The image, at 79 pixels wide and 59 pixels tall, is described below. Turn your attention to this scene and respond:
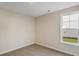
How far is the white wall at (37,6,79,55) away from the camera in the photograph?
303cm

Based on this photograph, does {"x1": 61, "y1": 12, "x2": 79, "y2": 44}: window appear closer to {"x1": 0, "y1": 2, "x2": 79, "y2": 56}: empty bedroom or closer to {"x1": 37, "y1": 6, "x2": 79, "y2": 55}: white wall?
{"x1": 0, "y1": 2, "x2": 79, "y2": 56}: empty bedroom

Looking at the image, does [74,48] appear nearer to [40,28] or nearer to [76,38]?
[76,38]

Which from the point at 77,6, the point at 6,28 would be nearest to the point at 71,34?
the point at 77,6

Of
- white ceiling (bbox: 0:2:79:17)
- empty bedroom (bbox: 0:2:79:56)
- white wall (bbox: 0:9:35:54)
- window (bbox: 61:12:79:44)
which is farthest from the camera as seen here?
white wall (bbox: 0:9:35:54)

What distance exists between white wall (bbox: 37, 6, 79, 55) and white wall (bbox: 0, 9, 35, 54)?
2.46ft

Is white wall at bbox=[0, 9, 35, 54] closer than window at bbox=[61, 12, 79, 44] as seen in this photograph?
No

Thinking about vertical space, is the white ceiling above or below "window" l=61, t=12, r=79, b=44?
above

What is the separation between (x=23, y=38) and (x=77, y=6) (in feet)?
10.6

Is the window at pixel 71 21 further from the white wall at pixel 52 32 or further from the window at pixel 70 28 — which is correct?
the white wall at pixel 52 32

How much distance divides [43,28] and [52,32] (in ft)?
2.66

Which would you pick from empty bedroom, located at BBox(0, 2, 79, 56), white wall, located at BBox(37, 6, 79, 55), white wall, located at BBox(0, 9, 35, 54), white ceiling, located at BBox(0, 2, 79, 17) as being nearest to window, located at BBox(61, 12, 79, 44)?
empty bedroom, located at BBox(0, 2, 79, 56)

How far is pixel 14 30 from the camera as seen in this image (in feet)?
11.7

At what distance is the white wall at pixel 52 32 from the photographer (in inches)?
119

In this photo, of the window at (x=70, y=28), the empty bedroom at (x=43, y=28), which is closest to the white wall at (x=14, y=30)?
the empty bedroom at (x=43, y=28)
